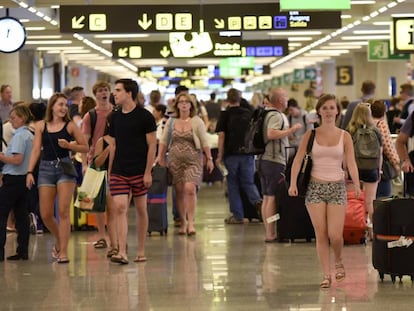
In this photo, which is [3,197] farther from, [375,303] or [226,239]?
[375,303]

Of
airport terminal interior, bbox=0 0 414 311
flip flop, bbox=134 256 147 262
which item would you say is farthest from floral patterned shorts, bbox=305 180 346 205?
flip flop, bbox=134 256 147 262

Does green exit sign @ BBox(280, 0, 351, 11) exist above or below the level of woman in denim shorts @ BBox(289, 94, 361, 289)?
above

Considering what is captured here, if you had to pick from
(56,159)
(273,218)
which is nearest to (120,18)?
(273,218)

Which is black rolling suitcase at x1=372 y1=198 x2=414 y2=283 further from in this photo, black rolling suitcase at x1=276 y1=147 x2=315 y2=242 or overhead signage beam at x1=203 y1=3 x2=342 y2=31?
overhead signage beam at x1=203 y1=3 x2=342 y2=31

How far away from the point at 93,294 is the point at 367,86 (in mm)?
7509

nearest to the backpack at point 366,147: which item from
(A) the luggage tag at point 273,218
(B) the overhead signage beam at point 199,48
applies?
(A) the luggage tag at point 273,218

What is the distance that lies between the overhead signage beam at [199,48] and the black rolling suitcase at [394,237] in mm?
13468

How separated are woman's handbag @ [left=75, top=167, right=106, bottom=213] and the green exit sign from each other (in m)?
5.84

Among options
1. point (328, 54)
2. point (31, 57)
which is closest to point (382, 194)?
point (31, 57)

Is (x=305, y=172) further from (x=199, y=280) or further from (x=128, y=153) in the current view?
(x=128, y=153)

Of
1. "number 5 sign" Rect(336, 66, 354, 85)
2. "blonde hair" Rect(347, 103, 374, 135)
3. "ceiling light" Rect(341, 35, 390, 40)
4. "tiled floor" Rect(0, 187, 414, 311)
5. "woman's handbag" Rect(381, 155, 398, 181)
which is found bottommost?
"tiled floor" Rect(0, 187, 414, 311)

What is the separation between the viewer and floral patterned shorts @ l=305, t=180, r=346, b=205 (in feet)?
34.4

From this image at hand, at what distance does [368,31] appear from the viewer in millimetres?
30734

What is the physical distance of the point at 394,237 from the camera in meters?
10.7
